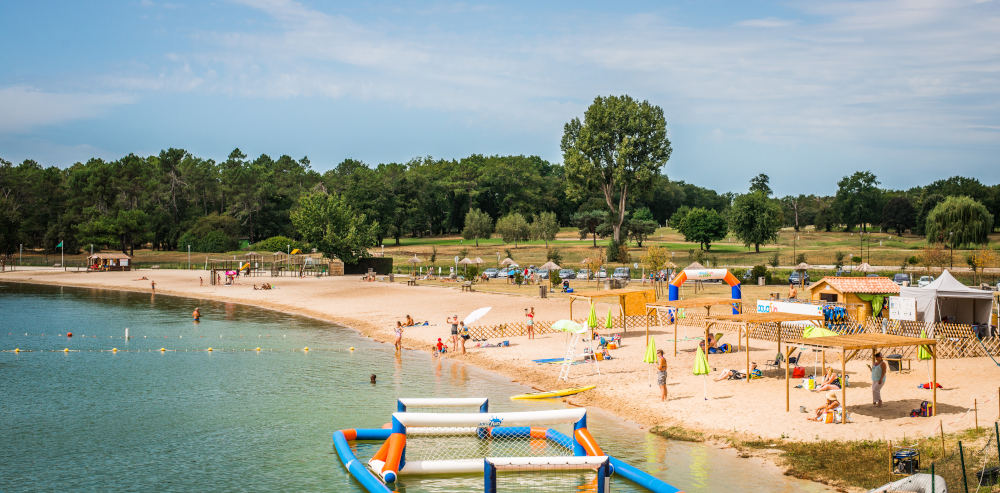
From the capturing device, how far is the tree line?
9950cm

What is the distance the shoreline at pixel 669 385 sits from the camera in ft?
68.0

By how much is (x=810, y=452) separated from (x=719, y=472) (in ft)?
8.55

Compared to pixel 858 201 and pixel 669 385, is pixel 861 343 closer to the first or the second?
pixel 669 385

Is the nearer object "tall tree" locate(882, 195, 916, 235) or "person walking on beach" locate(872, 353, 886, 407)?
"person walking on beach" locate(872, 353, 886, 407)

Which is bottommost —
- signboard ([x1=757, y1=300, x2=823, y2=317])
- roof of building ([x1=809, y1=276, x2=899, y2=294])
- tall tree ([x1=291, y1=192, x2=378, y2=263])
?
signboard ([x1=757, y1=300, x2=823, y2=317])

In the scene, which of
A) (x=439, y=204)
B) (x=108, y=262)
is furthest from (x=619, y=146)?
(x=108, y=262)

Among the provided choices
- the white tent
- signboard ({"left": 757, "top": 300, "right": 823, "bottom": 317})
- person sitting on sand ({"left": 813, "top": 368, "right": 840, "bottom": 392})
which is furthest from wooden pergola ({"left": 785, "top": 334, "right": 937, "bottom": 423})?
the white tent

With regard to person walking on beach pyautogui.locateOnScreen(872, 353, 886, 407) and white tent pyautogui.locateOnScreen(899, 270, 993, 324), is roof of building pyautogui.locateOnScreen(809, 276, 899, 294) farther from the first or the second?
person walking on beach pyautogui.locateOnScreen(872, 353, 886, 407)

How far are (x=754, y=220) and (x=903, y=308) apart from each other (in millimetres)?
72332

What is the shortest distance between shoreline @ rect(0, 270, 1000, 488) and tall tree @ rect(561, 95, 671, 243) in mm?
45503

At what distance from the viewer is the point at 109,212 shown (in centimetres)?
13238

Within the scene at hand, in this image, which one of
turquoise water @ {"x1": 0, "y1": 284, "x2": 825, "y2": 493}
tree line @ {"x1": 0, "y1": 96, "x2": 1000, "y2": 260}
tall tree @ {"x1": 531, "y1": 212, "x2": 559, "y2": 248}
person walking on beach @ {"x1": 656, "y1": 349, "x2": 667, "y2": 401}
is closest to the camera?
turquoise water @ {"x1": 0, "y1": 284, "x2": 825, "y2": 493}

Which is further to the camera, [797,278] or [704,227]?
[704,227]

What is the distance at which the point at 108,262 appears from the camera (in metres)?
107
